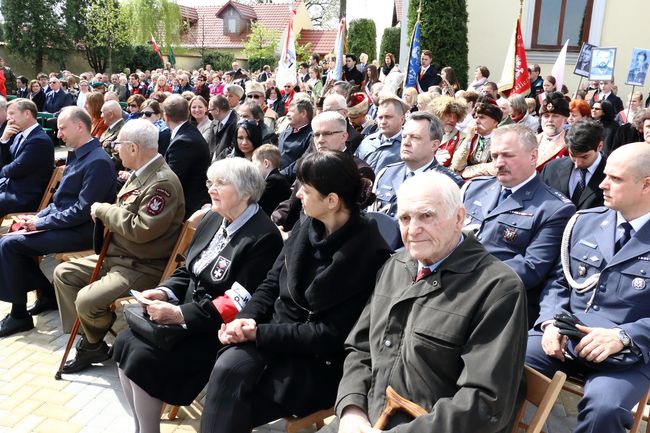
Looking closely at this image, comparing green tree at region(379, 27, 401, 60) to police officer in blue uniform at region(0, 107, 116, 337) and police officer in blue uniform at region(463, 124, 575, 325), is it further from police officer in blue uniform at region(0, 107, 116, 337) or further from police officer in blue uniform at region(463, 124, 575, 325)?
police officer in blue uniform at region(463, 124, 575, 325)

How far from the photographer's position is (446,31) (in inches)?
560

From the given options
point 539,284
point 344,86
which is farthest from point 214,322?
point 344,86

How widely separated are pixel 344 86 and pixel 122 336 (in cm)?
559

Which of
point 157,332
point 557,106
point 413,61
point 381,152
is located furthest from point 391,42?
point 157,332

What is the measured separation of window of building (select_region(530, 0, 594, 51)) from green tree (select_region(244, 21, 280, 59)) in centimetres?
2915

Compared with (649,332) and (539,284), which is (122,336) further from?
(649,332)

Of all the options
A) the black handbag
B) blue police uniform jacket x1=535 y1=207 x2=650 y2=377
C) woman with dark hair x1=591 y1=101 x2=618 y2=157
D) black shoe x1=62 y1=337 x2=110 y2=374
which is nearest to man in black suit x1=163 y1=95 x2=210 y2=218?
black shoe x1=62 y1=337 x2=110 y2=374

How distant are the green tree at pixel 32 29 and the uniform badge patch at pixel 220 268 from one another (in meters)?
35.8

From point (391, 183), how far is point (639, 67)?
730 cm

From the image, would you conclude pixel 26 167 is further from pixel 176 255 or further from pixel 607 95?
pixel 607 95

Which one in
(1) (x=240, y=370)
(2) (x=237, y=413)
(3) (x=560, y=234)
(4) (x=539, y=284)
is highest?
(3) (x=560, y=234)

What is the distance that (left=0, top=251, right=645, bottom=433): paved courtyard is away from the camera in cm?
337

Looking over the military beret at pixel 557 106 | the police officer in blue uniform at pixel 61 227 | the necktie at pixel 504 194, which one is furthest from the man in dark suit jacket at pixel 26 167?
the military beret at pixel 557 106

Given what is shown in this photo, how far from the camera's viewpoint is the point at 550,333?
9.23 ft
